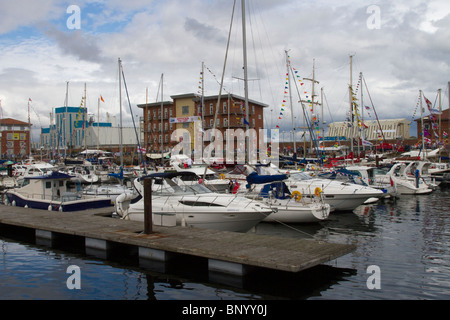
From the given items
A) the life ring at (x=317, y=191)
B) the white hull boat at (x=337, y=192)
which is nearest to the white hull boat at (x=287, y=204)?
the life ring at (x=317, y=191)

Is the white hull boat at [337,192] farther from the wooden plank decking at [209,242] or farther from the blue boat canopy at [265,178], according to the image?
the wooden plank decking at [209,242]

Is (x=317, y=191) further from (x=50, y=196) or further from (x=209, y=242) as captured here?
(x=50, y=196)

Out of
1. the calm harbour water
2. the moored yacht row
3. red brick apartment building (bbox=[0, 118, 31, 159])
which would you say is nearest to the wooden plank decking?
the calm harbour water

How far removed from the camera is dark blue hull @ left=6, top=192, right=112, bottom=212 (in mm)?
21206

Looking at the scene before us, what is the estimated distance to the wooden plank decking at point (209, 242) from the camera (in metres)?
11.0

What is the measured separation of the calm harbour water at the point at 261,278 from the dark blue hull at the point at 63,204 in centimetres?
393

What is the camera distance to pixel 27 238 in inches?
722

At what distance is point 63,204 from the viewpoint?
69.1 ft

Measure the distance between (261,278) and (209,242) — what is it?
229cm

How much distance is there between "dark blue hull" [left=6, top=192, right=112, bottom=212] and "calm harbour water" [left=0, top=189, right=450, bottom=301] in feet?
12.9

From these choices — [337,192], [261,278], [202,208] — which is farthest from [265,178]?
[261,278]

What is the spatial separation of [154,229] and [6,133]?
10935 centimetres
